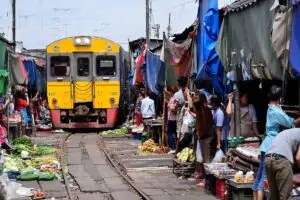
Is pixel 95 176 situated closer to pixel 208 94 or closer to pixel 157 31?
pixel 208 94

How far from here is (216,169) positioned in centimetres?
977

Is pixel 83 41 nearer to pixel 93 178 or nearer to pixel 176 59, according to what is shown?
pixel 176 59

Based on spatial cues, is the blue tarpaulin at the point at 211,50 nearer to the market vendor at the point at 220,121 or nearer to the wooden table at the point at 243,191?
the market vendor at the point at 220,121

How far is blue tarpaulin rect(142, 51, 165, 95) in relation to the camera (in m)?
17.5

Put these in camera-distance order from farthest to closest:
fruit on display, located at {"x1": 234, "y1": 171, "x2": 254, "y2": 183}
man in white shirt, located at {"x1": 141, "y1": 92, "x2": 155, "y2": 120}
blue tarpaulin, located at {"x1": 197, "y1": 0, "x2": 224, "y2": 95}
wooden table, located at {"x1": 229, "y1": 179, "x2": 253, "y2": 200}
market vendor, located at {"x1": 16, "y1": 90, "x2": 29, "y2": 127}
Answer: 1. market vendor, located at {"x1": 16, "y1": 90, "x2": 29, "y2": 127}
2. man in white shirt, located at {"x1": 141, "y1": 92, "x2": 155, "y2": 120}
3. blue tarpaulin, located at {"x1": 197, "y1": 0, "x2": 224, "y2": 95}
4. fruit on display, located at {"x1": 234, "y1": 171, "x2": 254, "y2": 183}
5. wooden table, located at {"x1": 229, "y1": 179, "x2": 253, "y2": 200}

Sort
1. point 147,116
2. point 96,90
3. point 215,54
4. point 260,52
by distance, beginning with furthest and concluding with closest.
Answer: point 96,90
point 147,116
point 215,54
point 260,52

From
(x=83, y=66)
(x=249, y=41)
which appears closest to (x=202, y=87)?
(x=249, y=41)

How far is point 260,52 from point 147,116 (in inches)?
416

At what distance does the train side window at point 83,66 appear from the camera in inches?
924

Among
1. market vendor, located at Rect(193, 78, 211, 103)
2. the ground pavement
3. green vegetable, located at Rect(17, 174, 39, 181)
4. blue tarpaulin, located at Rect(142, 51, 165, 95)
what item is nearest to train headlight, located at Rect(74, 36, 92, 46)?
blue tarpaulin, located at Rect(142, 51, 165, 95)

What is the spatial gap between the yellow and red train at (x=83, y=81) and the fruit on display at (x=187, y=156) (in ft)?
36.6

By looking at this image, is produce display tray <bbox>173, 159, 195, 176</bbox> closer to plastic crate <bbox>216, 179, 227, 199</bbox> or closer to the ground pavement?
the ground pavement

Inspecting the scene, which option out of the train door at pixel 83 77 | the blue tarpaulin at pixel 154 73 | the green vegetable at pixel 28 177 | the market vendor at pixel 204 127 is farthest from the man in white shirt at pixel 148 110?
the market vendor at pixel 204 127

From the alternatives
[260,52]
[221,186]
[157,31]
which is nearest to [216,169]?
[221,186]
